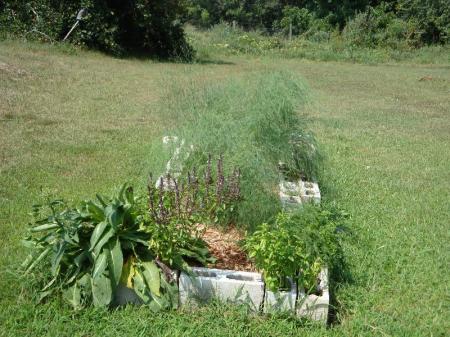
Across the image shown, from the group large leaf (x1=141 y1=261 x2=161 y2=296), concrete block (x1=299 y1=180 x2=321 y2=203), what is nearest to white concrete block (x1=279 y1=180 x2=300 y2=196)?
concrete block (x1=299 y1=180 x2=321 y2=203)

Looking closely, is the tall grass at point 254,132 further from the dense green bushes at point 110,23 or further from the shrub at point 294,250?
the dense green bushes at point 110,23

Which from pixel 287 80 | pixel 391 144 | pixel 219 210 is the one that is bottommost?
pixel 391 144

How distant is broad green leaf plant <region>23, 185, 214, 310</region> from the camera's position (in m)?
2.83

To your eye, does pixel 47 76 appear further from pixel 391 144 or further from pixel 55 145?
pixel 391 144

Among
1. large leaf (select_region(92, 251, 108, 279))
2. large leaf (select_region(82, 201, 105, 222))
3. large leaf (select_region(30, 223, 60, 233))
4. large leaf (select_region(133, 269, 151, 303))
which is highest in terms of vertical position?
large leaf (select_region(82, 201, 105, 222))

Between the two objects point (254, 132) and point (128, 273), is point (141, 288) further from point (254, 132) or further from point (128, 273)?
point (254, 132)

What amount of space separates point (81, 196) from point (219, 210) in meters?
1.54

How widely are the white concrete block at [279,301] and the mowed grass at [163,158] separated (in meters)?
0.06

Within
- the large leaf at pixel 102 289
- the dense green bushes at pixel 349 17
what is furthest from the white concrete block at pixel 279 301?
the dense green bushes at pixel 349 17

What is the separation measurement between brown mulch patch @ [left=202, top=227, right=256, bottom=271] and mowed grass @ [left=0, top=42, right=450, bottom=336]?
40cm

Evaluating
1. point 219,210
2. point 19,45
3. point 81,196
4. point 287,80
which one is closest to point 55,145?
point 81,196

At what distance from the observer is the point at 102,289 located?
283 cm

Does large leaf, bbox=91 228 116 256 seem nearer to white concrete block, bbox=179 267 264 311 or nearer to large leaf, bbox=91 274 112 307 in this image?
large leaf, bbox=91 274 112 307

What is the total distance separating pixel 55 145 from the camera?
5.99 metres
